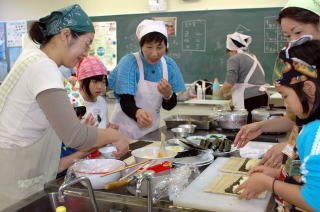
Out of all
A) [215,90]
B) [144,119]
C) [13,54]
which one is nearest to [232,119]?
[144,119]

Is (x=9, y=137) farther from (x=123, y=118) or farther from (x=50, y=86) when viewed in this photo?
(x=123, y=118)

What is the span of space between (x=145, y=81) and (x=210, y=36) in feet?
7.83

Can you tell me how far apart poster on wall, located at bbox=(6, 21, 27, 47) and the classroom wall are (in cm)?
10

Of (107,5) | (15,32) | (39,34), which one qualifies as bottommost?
(39,34)

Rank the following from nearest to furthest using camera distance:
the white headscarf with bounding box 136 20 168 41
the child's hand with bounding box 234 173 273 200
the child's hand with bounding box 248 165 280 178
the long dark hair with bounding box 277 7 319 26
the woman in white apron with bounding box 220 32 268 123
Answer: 1. the child's hand with bounding box 234 173 273 200
2. the child's hand with bounding box 248 165 280 178
3. the long dark hair with bounding box 277 7 319 26
4. the white headscarf with bounding box 136 20 168 41
5. the woman in white apron with bounding box 220 32 268 123

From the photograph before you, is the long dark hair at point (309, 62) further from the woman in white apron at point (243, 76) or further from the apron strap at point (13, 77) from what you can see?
the woman in white apron at point (243, 76)

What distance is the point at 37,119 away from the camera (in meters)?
1.24

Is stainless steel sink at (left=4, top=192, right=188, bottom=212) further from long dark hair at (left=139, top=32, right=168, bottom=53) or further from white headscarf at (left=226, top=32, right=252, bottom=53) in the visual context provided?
white headscarf at (left=226, top=32, right=252, bottom=53)

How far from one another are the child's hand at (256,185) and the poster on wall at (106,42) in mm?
4240

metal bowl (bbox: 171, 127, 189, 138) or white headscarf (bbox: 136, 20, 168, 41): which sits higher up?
white headscarf (bbox: 136, 20, 168, 41)

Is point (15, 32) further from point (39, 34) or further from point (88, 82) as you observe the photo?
point (39, 34)

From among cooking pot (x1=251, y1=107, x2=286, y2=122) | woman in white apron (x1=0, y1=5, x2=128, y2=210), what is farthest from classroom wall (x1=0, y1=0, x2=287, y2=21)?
woman in white apron (x1=0, y1=5, x2=128, y2=210)

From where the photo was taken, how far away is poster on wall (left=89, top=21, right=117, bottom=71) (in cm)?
500

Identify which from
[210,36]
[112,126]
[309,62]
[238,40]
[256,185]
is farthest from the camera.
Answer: [210,36]
